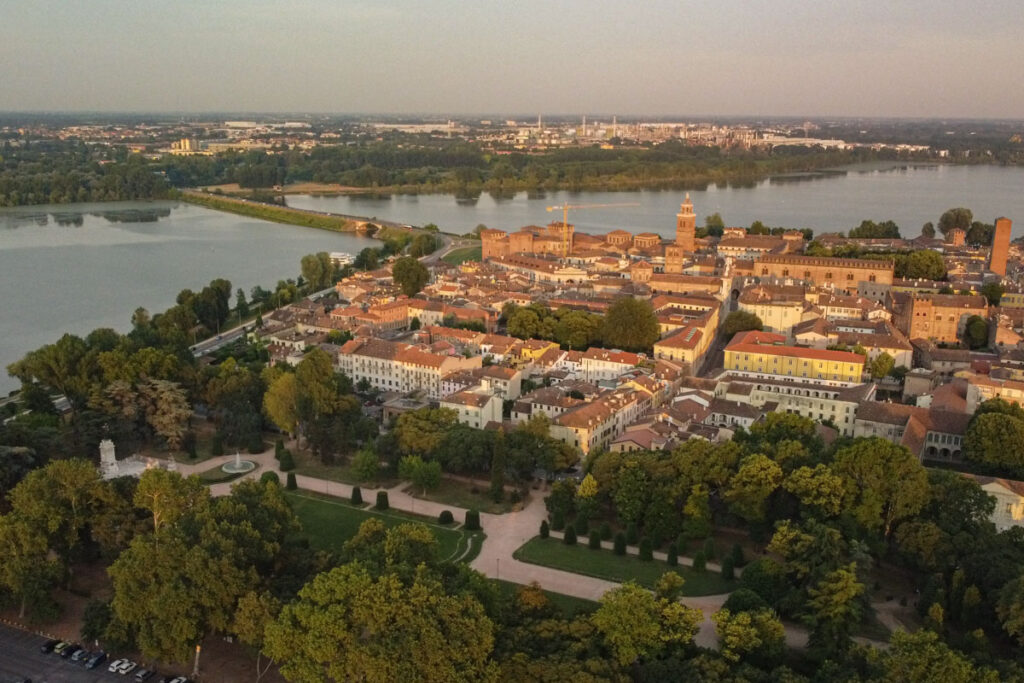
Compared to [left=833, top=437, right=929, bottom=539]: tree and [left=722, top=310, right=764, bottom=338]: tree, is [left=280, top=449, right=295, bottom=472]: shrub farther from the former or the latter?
[left=722, top=310, right=764, bottom=338]: tree

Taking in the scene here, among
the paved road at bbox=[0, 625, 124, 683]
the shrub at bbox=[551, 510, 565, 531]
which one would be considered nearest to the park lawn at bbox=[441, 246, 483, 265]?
the shrub at bbox=[551, 510, 565, 531]

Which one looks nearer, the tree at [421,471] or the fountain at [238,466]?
the tree at [421,471]

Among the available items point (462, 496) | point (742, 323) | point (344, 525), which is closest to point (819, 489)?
point (462, 496)

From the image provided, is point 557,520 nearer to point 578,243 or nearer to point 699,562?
point 699,562

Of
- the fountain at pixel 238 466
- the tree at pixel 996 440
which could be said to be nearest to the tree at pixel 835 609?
the tree at pixel 996 440

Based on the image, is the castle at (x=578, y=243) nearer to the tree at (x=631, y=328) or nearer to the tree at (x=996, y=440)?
the tree at (x=631, y=328)

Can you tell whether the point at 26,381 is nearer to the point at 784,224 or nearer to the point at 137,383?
the point at 137,383
